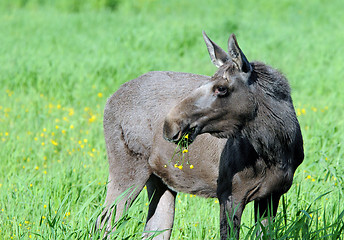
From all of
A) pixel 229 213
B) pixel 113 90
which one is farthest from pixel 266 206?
pixel 113 90

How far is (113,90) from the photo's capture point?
9695 millimetres

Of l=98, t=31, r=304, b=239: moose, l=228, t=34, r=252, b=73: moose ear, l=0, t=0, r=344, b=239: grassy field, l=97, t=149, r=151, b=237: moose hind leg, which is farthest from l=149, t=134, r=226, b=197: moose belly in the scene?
l=228, t=34, r=252, b=73: moose ear

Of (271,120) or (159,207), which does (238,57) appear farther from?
(159,207)

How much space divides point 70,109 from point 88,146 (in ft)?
5.47

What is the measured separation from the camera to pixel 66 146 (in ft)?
24.2

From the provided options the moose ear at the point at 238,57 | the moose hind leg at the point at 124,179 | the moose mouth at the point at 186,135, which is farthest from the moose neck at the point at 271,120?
the moose hind leg at the point at 124,179

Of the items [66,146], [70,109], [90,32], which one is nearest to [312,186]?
[66,146]

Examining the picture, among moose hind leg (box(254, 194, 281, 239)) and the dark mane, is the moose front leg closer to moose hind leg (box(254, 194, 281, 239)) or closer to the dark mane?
moose hind leg (box(254, 194, 281, 239))

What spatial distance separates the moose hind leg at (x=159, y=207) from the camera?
17.1ft

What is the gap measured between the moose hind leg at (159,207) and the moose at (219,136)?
0.03 metres

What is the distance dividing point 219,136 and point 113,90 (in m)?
5.70

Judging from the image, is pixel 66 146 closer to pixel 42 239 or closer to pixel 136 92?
pixel 136 92

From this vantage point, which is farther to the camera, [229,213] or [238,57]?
[229,213]

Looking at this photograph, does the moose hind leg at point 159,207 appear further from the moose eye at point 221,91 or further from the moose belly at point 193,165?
the moose eye at point 221,91
